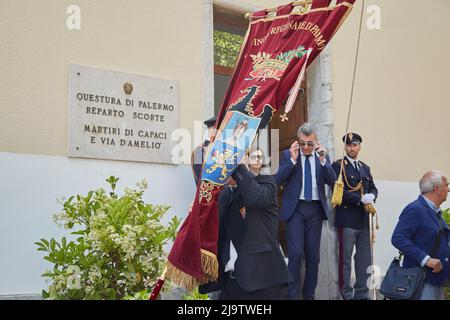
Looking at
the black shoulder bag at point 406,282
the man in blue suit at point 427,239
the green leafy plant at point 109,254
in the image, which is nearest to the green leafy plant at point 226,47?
the man in blue suit at point 427,239

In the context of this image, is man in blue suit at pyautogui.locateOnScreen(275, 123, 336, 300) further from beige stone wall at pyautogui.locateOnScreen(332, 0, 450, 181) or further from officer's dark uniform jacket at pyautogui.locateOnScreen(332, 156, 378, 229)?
beige stone wall at pyautogui.locateOnScreen(332, 0, 450, 181)

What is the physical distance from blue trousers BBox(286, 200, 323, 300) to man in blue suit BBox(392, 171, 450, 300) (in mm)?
1300

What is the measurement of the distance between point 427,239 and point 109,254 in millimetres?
2523

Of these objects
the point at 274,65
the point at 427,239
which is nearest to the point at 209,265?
the point at 274,65

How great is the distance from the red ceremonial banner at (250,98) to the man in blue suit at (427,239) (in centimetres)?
142

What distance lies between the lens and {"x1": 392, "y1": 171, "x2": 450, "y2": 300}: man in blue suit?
4688mm

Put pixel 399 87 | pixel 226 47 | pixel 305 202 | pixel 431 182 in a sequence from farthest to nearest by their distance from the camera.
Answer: pixel 399 87 < pixel 226 47 < pixel 305 202 < pixel 431 182

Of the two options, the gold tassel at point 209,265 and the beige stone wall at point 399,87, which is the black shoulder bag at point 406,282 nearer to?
the gold tassel at point 209,265

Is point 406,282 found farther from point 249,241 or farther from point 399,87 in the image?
point 399,87

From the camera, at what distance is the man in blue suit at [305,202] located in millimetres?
6000

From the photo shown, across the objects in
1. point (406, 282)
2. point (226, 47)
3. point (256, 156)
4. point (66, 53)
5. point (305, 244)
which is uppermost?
point (226, 47)

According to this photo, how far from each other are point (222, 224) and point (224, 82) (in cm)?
646

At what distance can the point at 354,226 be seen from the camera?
677 cm

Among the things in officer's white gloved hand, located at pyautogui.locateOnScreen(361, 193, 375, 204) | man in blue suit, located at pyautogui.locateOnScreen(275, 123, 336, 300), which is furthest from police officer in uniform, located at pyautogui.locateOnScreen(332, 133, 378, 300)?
man in blue suit, located at pyautogui.locateOnScreen(275, 123, 336, 300)
